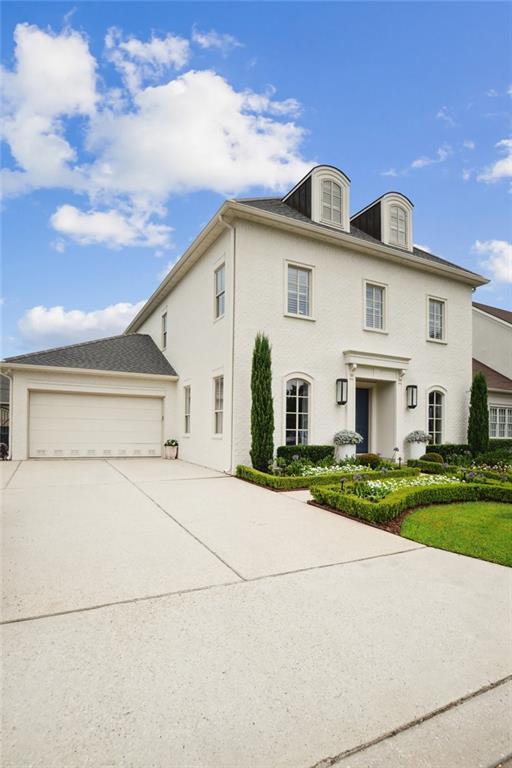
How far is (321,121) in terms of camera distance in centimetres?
1100

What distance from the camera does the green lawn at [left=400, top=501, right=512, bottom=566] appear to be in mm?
4754

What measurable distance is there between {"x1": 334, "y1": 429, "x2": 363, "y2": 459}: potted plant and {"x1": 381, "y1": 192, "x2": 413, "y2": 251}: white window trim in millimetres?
6877

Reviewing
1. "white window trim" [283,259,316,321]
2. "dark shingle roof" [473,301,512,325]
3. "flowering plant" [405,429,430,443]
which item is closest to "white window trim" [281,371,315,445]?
"white window trim" [283,259,316,321]

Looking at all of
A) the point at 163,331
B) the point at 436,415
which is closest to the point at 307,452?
the point at 436,415

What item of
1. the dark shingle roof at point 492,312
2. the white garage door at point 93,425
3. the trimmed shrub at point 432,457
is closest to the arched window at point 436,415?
the trimmed shrub at point 432,457

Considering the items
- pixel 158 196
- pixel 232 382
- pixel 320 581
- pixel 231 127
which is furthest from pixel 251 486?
pixel 158 196

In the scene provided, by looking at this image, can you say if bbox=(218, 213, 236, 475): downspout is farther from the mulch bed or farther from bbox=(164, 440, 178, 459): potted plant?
bbox=(164, 440, 178, 459): potted plant

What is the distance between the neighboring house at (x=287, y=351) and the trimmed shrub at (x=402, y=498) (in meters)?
4.09

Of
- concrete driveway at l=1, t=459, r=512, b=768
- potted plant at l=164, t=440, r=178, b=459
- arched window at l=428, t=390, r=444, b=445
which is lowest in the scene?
potted plant at l=164, t=440, r=178, b=459

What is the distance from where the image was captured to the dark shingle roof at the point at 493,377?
56.8ft

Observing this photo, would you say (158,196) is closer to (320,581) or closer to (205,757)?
(320,581)

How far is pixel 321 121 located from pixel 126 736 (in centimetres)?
1292

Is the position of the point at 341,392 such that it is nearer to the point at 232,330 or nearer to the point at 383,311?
the point at 383,311

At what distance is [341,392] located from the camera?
11.9m
